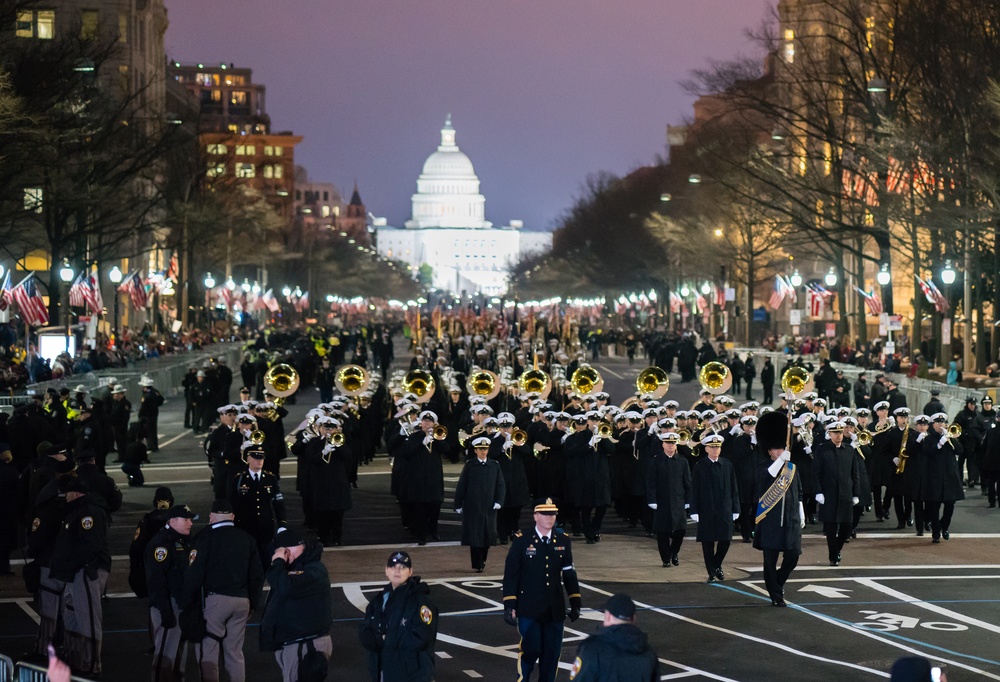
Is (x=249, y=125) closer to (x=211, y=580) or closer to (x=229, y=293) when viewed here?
(x=229, y=293)

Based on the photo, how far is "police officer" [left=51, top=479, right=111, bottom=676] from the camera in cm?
1360

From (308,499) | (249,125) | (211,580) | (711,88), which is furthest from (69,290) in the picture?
(249,125)

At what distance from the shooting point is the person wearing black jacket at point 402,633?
10.0 m

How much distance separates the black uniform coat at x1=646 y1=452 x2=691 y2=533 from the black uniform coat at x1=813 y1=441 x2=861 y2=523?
149cm

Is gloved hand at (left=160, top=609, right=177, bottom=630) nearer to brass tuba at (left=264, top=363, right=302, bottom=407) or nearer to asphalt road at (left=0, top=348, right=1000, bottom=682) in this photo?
asphalt road at (left=0, top=348, right=1000, bottom=682)

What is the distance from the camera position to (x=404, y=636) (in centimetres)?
1004

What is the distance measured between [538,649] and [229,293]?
204 feet

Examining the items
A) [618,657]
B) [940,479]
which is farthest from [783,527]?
[618,657]

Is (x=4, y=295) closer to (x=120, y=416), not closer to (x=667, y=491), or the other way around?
(x=120, y=416)

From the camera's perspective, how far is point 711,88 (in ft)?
174

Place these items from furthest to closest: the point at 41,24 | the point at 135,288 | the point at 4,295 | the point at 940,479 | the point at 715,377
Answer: the point at 41,24
the point at 135,288
the point at 4,295
the point at 715,377
the point at 940,479

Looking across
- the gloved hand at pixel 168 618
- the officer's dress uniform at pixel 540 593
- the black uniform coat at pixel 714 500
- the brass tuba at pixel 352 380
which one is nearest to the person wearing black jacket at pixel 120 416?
the brass tuba at pixel 352 380

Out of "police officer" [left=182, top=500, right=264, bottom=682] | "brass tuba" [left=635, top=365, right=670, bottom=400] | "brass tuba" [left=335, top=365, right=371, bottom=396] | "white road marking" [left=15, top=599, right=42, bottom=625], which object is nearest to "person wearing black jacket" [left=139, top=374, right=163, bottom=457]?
"brass tuba" [left=335, top=365, right=371, bottom=396]

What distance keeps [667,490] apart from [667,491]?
10 millimetres
